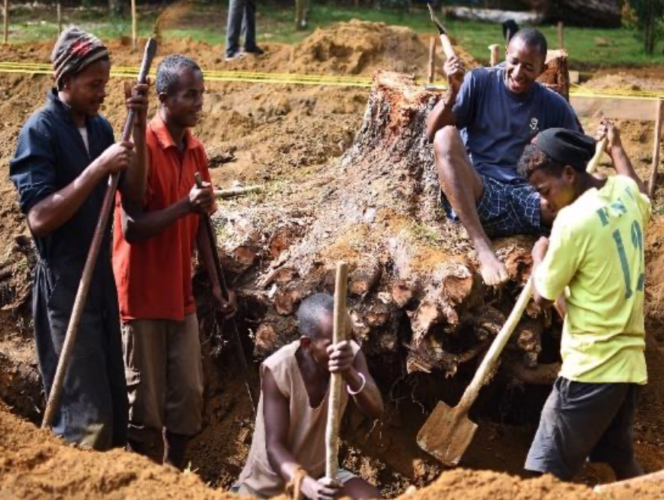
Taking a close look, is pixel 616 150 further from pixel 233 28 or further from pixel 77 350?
pixel 233 28

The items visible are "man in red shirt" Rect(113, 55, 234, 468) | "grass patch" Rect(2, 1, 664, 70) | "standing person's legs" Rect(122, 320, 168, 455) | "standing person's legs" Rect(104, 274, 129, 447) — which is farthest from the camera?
"grass patch" Rect(2, 1, 664, 70)

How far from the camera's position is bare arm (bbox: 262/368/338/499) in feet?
15.8

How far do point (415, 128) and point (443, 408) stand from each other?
6.69ft

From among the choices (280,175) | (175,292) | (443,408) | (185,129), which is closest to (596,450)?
(443,408)

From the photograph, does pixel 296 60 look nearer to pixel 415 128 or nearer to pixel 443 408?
pixel 415 128

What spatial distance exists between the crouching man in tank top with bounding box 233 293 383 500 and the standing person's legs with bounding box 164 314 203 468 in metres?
0.79

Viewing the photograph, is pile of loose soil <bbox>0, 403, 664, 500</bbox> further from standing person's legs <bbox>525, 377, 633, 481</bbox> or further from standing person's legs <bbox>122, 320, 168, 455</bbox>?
standing person's legs <bbox>122, 320, 168, 455</bbox>

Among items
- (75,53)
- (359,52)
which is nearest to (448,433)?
(75,53)

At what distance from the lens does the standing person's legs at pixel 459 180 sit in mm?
6309

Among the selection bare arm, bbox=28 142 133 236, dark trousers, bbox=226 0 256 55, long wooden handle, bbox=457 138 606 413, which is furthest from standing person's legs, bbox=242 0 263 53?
bare arm, bbox=28 142 133 236

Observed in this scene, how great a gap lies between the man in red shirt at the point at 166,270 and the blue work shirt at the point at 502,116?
1.67 metres

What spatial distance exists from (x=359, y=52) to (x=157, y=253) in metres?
7.52

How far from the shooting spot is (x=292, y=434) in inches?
198

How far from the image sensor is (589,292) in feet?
15.5
